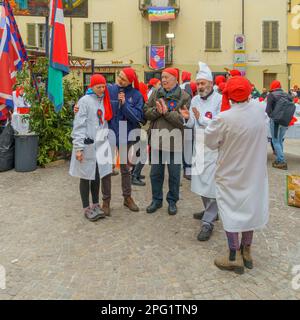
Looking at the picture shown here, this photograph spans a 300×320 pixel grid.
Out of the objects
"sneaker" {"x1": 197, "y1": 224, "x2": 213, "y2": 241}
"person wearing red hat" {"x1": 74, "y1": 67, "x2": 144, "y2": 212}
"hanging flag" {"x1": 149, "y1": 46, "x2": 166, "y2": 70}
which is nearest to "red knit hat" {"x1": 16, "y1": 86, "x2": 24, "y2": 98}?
"person wearing red hat" {"x1": 74, "y1": 67, "x2": 144, "y2": 212}

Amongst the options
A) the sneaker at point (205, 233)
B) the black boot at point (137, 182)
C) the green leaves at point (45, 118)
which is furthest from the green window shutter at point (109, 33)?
the sneaker at point (205, 233)

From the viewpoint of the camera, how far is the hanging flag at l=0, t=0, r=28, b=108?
22.4 feet

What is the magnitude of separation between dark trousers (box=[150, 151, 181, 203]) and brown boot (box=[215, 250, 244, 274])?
158 cm

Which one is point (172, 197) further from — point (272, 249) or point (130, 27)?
point (130, 27)

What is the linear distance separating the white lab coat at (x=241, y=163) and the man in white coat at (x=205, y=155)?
809 mm

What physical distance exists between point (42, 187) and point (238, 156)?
167 inches

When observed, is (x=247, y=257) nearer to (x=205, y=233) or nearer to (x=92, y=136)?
(x=205, y=233)

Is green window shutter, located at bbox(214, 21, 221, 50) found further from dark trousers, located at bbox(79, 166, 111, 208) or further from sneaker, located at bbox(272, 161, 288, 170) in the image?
dark trousers, located at bbox(79, 166, 111, 208)

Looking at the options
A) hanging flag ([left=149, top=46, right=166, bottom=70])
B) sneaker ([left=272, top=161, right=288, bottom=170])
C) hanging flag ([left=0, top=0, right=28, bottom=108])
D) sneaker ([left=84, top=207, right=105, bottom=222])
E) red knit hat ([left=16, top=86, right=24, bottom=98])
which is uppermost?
hanging flag ([left=149, top=46, right=166, bottom=70])

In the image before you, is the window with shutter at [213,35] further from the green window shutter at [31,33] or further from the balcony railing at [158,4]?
the green window shutter at [31,33]

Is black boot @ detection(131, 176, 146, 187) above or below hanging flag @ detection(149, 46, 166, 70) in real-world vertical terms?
below

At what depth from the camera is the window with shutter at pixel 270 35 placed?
26389mm

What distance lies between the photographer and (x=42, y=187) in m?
6.59
